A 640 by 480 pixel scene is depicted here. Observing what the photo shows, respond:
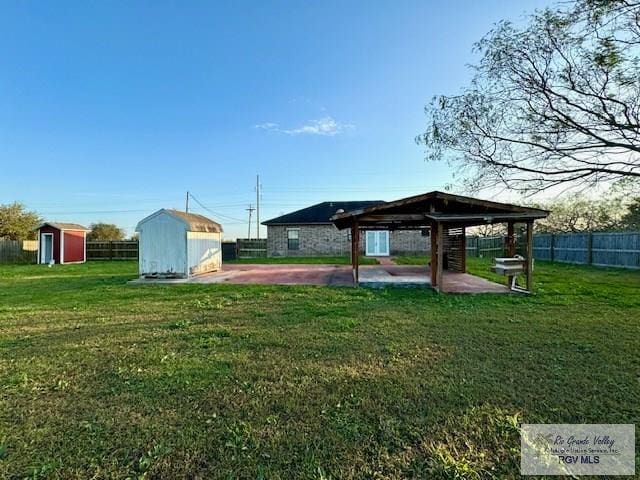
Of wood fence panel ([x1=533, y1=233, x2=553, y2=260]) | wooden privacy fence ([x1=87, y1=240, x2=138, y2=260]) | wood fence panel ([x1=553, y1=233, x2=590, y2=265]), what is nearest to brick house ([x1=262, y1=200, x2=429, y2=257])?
wood fence panel ([x1=533, y1=233, x2=553, y2=260])

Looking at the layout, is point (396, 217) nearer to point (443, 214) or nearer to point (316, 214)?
point (443, 214)

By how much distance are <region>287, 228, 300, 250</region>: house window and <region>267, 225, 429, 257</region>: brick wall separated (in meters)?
0.15

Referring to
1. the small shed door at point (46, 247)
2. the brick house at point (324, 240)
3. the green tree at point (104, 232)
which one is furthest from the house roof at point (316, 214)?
the green tree at point (104, 232)

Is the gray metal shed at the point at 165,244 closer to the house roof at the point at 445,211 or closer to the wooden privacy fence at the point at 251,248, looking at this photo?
the house roof at the point at 445,211

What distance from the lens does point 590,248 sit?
15.4 m

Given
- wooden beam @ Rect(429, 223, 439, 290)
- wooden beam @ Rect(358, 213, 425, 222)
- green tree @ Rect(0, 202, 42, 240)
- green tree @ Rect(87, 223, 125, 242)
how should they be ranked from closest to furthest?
wooden beam @ Rect(358, 213, 425, 222) → wooden beam @ Rect(429, 223, 439, 290) → green tree @ Rect(0, 202, 42, 240) → green tree @ Rect(87, 223, 125, 242)

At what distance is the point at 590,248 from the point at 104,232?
122 feet

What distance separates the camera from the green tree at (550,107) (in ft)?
23.5

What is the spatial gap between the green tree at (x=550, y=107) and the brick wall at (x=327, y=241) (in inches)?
505

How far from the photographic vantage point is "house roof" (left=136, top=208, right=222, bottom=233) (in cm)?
1138

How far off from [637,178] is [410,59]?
23.3 feet

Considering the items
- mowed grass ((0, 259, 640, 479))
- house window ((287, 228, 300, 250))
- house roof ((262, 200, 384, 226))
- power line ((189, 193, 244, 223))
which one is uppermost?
power line ((189, 193, 244, 223))

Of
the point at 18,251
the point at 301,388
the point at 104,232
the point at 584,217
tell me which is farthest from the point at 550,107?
the point at 104,232

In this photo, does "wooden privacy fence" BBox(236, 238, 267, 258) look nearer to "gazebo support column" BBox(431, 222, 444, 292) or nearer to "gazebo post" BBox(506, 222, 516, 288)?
"gazebo support column" BBox(431, 222, 444, 292)
